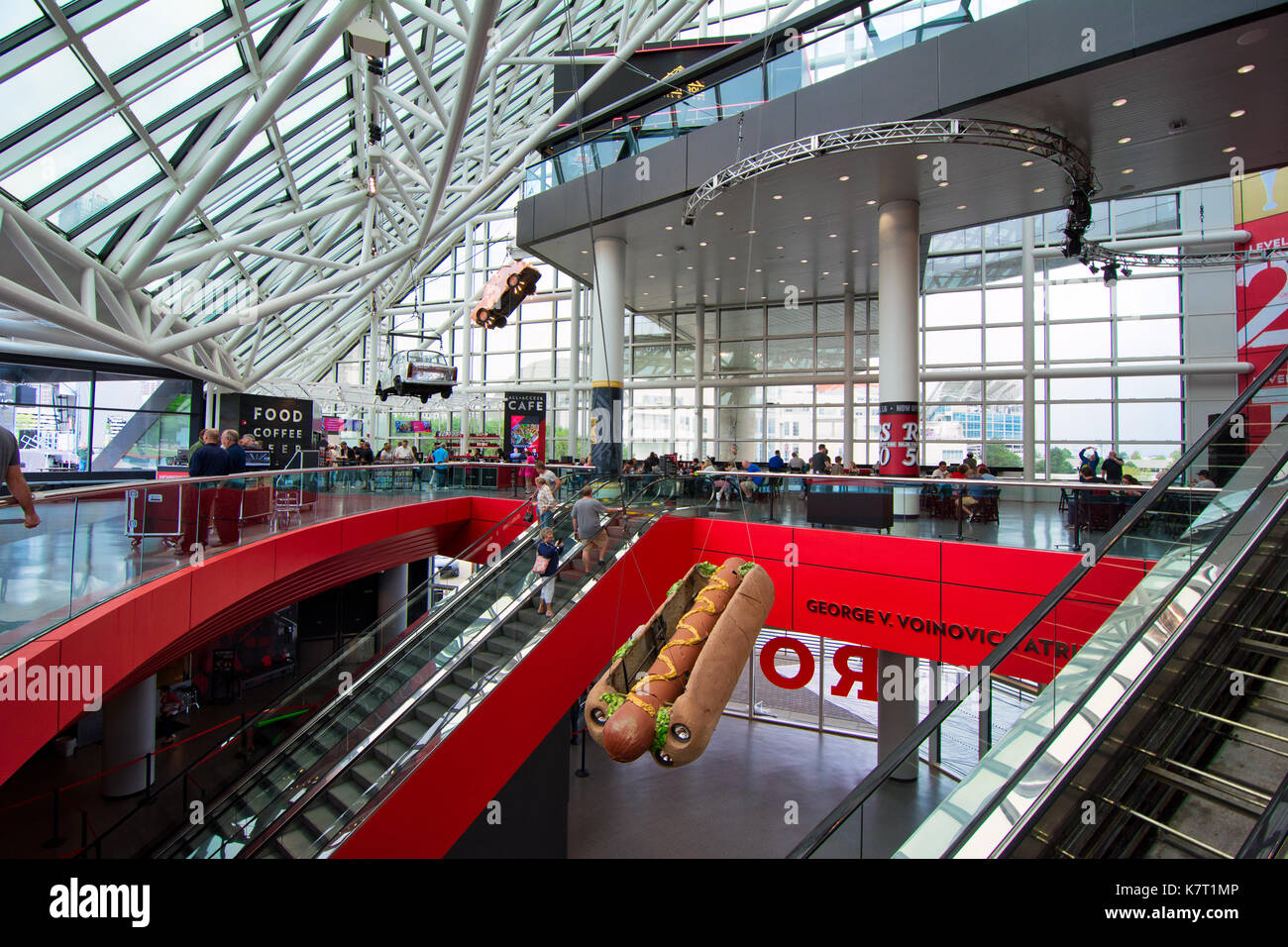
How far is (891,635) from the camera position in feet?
33.2

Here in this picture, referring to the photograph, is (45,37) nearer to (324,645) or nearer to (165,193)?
(165,193)

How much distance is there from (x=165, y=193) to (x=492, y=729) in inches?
491

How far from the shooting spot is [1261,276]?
62.8 feet

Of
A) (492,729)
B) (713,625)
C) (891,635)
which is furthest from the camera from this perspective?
(891,635)

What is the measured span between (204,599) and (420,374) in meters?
12.5

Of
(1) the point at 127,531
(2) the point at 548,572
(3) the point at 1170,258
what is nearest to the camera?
(1) the point at 127,531

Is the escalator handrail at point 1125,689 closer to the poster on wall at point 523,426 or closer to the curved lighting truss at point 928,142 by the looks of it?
the curved lighting truss at point 928,142

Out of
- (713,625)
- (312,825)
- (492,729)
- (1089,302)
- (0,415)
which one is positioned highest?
(1089,302)

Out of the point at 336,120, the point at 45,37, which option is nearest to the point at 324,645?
the point at 336,120

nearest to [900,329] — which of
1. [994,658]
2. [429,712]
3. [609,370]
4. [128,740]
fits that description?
[609,370]

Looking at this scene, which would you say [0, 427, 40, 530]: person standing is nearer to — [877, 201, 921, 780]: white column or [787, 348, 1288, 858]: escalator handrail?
[787, 348, 1288, 858]: escalator handrail

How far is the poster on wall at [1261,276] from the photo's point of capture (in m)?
18.7

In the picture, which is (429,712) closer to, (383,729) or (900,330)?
(383,729)
